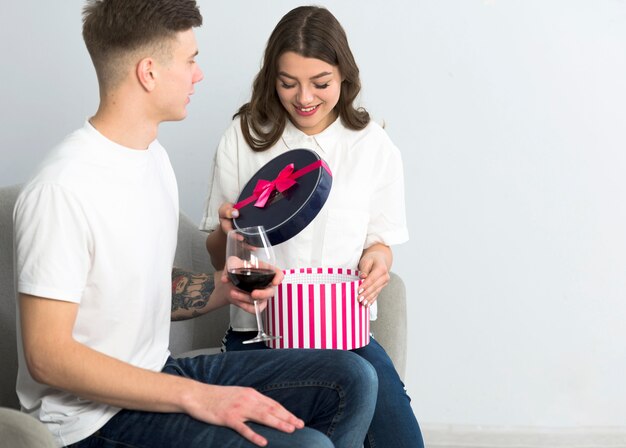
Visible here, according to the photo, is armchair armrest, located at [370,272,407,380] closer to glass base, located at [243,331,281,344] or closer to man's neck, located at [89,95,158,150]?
glass base, located at [243,331,281,344]

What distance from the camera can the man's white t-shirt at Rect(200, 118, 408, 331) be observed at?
2391mm

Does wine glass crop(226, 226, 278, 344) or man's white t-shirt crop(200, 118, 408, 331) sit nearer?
wine glass crop(226, 226, 278, 344)

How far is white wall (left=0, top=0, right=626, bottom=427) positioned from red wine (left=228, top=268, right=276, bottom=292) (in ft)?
4.04

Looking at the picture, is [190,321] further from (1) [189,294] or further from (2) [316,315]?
(2) [316,315]

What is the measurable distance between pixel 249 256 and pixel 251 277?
0.15ft

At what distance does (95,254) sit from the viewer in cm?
172

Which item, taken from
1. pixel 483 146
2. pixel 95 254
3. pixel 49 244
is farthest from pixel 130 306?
pixel 483 146

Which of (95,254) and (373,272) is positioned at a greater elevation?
(95,254)

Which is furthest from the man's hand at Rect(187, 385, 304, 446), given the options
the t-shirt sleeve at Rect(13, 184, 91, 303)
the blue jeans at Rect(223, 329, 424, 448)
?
the blue jeans at Rect(223, 329, 424, 448)

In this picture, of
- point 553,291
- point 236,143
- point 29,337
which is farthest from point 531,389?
point 29,337

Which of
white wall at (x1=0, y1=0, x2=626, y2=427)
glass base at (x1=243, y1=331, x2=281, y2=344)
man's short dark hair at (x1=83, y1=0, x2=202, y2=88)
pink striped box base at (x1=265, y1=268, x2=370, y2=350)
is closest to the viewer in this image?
man's short dark hair at (x1=83, y1=0, x2=202, y2=88)

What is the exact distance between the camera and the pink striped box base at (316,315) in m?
2.12

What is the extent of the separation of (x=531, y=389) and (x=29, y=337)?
2131 millimetres

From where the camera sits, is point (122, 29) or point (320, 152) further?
point (320, 152)
